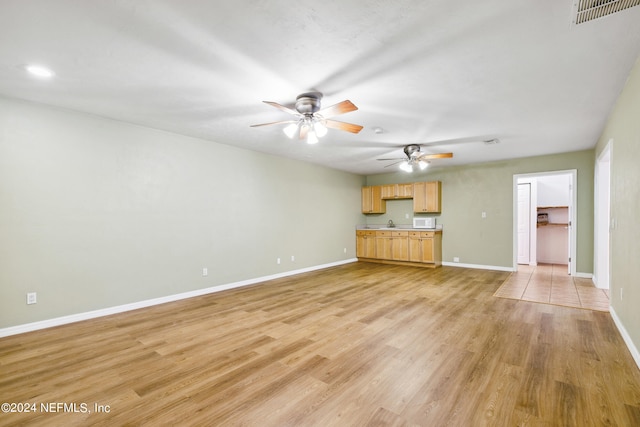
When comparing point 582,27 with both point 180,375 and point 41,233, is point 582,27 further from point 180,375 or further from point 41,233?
point 41,233

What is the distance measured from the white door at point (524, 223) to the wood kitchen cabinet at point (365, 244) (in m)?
3.89

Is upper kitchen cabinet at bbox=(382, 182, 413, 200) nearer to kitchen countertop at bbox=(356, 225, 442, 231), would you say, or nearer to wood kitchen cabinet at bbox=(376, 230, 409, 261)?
kitchen countertop at bbox=(356, 225, 442, 231)

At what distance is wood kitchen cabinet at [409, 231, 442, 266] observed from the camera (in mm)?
6832

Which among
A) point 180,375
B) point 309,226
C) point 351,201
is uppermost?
point 351,201

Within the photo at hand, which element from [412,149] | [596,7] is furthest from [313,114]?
[412,149]

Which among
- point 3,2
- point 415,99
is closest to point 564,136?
point 415,99

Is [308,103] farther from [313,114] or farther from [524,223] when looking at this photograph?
[524,223]

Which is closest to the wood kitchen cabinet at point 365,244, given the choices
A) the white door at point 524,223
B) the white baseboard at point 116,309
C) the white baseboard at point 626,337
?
the white baseboard at point 116,309

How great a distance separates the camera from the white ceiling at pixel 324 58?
182 centimetres

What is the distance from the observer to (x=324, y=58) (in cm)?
233

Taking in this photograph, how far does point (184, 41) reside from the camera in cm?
210

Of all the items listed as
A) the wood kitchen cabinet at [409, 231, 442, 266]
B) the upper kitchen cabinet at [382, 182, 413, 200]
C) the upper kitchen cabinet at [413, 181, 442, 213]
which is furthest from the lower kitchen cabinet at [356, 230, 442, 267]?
the upper kitchen cabinet at [382, 182, 413, 200]

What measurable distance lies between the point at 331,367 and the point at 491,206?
597 centimetres

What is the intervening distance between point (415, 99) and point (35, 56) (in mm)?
3453
